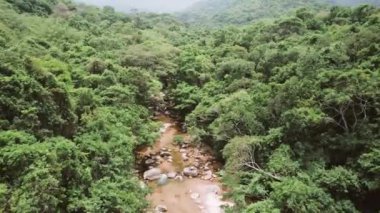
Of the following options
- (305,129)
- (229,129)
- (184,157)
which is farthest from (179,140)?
(305,129)

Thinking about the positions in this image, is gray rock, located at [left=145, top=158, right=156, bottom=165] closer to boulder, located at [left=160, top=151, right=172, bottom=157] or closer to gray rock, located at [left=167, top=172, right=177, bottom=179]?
boulder, located at [left=160, top=151, right=172, bottom=157]

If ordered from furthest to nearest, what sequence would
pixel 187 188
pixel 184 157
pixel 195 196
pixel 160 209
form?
pixel 184 157
pixel 187 188
pixel 195 196
pixel 160 209

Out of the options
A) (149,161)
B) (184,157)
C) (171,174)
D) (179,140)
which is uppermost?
(171,174)

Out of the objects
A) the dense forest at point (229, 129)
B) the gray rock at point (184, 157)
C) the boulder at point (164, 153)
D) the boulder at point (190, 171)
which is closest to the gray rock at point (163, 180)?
the boulder at point (190, 171)

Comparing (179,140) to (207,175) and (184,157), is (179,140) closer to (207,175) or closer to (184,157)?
(184,157)

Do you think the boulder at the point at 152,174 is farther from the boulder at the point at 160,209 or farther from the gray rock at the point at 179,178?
the boulder at the point at 160,209

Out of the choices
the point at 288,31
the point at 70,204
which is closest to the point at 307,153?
the point at 70,204

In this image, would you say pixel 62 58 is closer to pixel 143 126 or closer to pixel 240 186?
pixel 143 126
